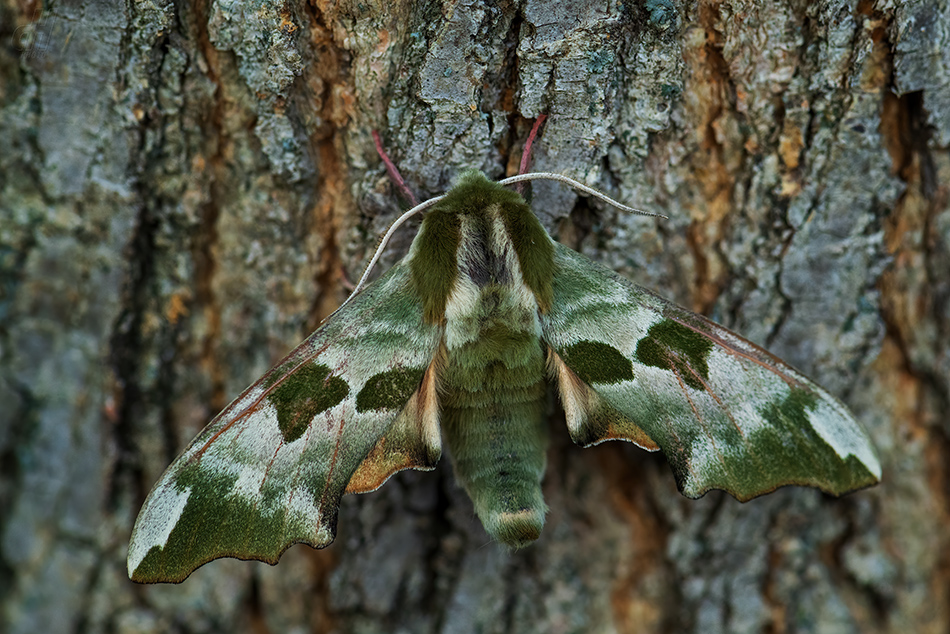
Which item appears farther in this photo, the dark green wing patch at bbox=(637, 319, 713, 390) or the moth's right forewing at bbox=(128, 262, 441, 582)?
the dark green wing patch at bbox=(637, 319, 713, 390)

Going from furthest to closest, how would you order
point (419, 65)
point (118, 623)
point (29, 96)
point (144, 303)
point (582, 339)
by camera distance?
1. point (118, 623)
2. point (144, 303)
3. point (29, 96)
4. point (582, 339)
5. point (419, 65)

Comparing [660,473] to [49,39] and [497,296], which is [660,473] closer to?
[497,296]

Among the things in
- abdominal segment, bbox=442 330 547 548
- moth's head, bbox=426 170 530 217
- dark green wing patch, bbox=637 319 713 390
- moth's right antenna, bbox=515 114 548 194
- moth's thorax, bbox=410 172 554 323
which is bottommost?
abdominal segment, bbox=442 330 547 548

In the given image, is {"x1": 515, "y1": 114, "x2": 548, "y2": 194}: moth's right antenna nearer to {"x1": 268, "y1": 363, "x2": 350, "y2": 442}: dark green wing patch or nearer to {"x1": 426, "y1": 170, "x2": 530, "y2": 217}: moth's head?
{"x1": 426, "y1": 170, "x2": 530, "y2": 217}: moth's head

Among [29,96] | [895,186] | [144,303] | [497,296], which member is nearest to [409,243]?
[497,296]

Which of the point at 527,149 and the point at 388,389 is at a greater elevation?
the point at 527,149

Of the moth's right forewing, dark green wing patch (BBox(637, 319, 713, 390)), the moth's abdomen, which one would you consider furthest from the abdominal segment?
dark green wing patch (BBox(637, 319, 713, 390))

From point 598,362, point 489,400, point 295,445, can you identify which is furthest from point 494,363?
point 295,445

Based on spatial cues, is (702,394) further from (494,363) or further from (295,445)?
(295,445)
